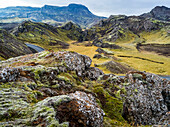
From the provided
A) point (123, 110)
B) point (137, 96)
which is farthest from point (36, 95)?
point (137, 96)

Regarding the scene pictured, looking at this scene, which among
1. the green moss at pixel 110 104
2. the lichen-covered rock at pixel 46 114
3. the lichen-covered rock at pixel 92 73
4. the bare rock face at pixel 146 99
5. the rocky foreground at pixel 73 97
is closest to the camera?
the lichen-covered rock at pixel 46 114

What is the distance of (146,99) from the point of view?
21.8 metres

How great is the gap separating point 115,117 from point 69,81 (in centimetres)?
1005

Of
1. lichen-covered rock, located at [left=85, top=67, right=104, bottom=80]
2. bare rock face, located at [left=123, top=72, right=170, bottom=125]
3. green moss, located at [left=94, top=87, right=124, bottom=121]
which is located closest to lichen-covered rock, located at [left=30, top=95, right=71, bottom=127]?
green moss, located at [left=94, top=87, right=124, bottom=121]

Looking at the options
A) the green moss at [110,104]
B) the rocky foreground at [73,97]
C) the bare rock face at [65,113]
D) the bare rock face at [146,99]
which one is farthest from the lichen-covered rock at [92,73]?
the bare rock face at [65,113]

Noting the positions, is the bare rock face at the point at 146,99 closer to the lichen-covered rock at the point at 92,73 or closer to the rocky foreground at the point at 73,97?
the rocky foreground at the point at 73,97

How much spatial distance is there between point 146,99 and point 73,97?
17.5 meters

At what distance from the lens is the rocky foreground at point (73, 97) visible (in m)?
10.1

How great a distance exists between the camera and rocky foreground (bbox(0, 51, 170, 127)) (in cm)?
1007

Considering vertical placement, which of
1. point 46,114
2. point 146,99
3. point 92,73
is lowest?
point 146,99

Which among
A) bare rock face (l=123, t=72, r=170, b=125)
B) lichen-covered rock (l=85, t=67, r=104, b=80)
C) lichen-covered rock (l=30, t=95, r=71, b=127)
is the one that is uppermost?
lichen-covered rock (l=30, t=95, r=71, b=127)

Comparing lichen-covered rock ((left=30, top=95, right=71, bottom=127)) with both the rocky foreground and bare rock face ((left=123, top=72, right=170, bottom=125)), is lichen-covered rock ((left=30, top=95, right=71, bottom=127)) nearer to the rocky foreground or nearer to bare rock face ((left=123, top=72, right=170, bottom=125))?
the rocky foreground

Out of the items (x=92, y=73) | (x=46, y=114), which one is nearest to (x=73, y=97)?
(x=46, y=114)

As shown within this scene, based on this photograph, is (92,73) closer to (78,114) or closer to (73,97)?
(73,97)
